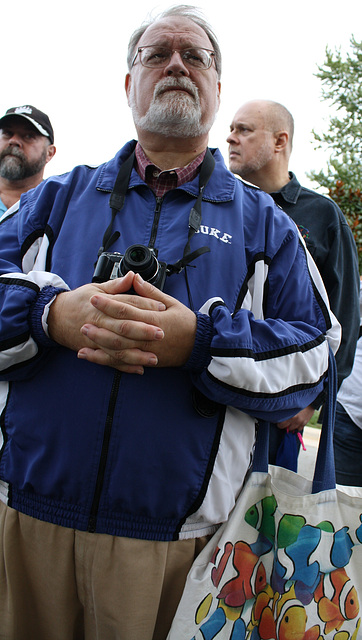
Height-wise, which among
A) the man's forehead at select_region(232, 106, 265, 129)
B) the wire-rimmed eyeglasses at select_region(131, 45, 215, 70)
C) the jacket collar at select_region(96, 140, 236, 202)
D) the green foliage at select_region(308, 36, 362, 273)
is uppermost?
the green foliage at select_region(308, 36, 362, 273)

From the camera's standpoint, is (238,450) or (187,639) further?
(238,450)

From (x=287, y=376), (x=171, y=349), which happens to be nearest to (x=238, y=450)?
(x=287, y=376)

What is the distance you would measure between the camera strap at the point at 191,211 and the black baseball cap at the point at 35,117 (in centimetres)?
230

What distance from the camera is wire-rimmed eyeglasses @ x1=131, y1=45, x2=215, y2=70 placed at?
1.78m

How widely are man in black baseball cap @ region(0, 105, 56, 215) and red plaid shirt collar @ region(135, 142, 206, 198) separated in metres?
2.22

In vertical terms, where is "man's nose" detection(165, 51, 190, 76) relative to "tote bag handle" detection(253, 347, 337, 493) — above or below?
above

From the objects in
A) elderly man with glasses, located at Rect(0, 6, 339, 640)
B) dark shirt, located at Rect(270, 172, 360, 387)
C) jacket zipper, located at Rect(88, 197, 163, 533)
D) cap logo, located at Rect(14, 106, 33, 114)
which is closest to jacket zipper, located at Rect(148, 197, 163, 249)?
elderly man with glasses, located at Rect(0, 6, 339, 640)

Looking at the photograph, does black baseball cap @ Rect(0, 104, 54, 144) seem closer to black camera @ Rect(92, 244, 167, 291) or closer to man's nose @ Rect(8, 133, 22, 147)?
man's nose @ Rect(8, 133, 22, 147)

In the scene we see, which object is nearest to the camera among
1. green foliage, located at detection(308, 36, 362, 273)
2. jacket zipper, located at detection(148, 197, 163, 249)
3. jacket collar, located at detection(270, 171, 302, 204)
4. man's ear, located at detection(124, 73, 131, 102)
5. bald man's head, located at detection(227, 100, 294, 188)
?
jacket zipper, located at detection(148, 197, 163, 249)

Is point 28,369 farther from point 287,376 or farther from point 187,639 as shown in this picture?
point 187,639

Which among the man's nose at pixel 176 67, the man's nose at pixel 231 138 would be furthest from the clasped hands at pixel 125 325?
the man's nose at pixel 231 138

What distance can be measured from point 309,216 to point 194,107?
4.01ft

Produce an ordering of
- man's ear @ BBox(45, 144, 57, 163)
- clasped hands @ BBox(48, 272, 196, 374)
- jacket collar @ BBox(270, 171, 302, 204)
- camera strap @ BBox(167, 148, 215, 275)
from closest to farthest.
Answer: clasped hands @ BBox(48, 272, 196, 374), camera strap @ BBox(167, 148, 215, 275), jacket collar @ BBox(270, 171, 302, 204), man's ear @ BBox(45, 144, 57, 163)

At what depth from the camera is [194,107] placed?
1.74 m
